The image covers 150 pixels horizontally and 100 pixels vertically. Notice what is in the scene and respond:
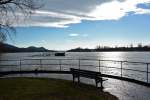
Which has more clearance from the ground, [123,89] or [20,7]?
[20,7]

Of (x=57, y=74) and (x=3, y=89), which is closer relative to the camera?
(x=3, y=89)

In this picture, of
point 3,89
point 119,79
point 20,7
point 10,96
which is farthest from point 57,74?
point 10,96

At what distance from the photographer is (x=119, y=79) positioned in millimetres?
19047

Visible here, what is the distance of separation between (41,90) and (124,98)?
12.3 feet

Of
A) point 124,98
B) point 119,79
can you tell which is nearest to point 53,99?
point 124,98

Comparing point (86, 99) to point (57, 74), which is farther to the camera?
point (57, 74)

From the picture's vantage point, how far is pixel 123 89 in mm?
14867

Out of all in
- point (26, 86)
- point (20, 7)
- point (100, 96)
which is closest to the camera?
point (100, 96)

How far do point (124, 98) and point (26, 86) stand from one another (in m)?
4.96

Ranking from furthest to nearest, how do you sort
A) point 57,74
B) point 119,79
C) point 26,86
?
1. point 57,74
2. point 119,79
3. point 26,86

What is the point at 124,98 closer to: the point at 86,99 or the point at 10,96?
the point at 86,99

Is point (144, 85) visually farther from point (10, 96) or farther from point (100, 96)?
point (10, 96)

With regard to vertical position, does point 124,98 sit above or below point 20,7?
below

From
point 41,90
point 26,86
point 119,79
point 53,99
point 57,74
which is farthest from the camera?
point 57,74
